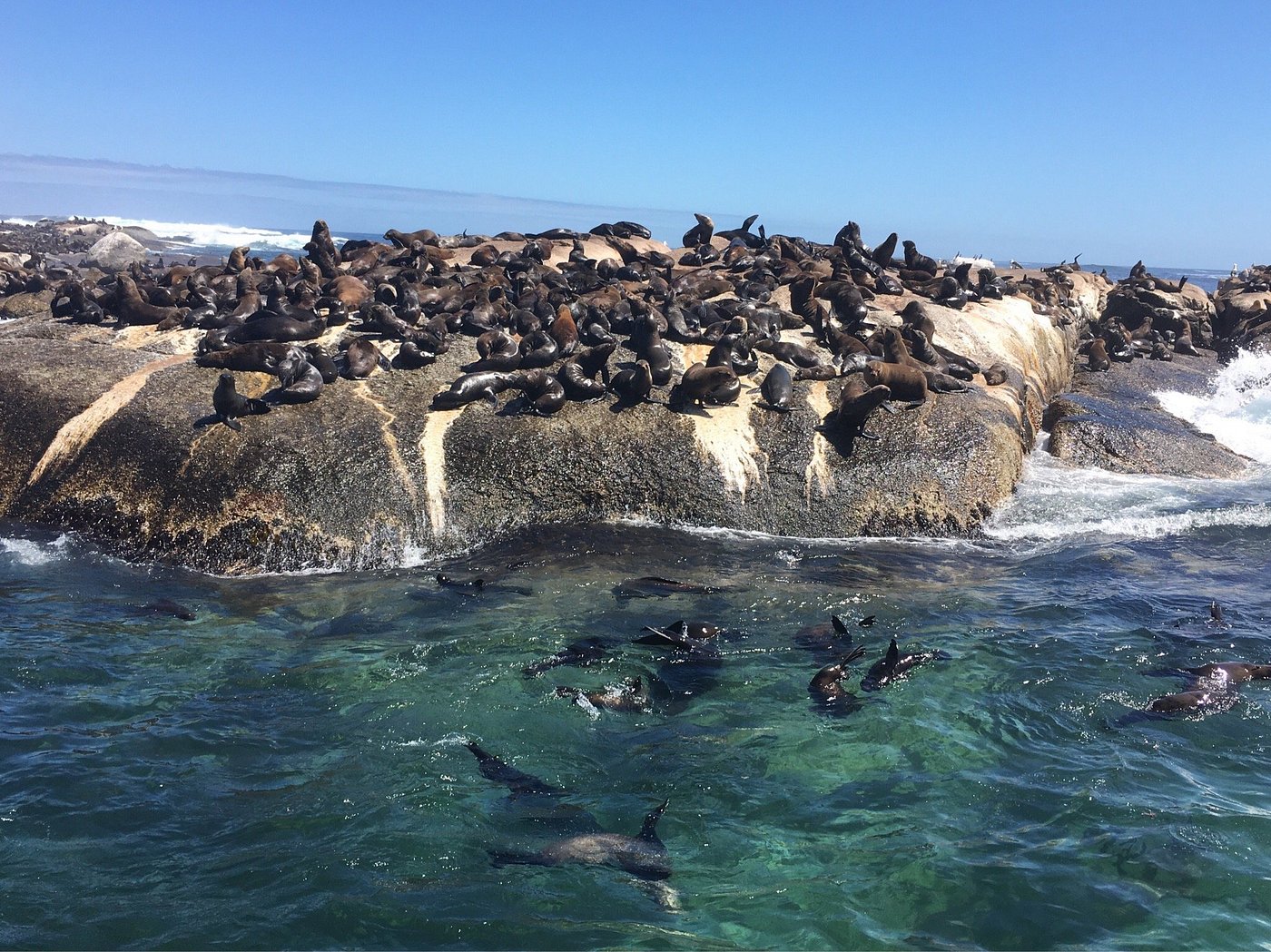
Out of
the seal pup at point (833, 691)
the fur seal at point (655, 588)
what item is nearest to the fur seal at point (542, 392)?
the fur seal at point (655, 588)

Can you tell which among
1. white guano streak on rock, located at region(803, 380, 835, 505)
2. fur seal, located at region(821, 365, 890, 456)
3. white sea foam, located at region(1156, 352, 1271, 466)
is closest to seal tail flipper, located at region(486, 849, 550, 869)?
white guano streak on rock, located at region(803, 380, 835, 505)

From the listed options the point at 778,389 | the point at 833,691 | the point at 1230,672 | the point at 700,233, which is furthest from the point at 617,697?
the point at 700,233

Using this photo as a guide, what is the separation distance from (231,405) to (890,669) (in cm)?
792

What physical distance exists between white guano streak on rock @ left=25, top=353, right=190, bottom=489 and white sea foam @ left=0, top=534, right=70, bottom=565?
0.99 meters

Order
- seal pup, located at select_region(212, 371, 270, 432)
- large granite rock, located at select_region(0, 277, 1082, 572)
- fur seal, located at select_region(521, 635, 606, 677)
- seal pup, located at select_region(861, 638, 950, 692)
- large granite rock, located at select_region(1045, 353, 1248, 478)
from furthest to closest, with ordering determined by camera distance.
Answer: large granite rock, located at select_region(1045, 353, 1248, 478), seal pup, located at select_region(212, 371, 270, 432), large granite rock, located at select_region(0, 277, 1082, 572), fur seal, located at select_region(521, 635, 606, 677), seal pup, located at select_region(861, 638, 950, 692)

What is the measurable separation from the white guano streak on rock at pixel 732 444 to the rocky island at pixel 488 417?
0.03m

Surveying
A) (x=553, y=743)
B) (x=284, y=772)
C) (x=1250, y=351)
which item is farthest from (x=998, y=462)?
(x=1250, y=351)

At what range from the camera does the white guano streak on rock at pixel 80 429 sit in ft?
37.3

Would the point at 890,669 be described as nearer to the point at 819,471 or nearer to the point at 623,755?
the point at 623,755

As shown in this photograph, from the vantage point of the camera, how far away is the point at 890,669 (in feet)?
26.0

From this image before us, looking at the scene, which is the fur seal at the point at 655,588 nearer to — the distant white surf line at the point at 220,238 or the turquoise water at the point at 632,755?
the turquoise water at the point at 632,755

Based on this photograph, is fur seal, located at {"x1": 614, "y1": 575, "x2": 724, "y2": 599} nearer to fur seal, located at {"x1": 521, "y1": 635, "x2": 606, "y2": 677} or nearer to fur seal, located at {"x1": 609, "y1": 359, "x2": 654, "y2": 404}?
fur seal, located at {"x1": 521, "y1": 635, "x2": 606, "y2": 677}

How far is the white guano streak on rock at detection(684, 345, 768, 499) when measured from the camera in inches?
455

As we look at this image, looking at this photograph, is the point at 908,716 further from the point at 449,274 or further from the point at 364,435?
the point at 449,274
